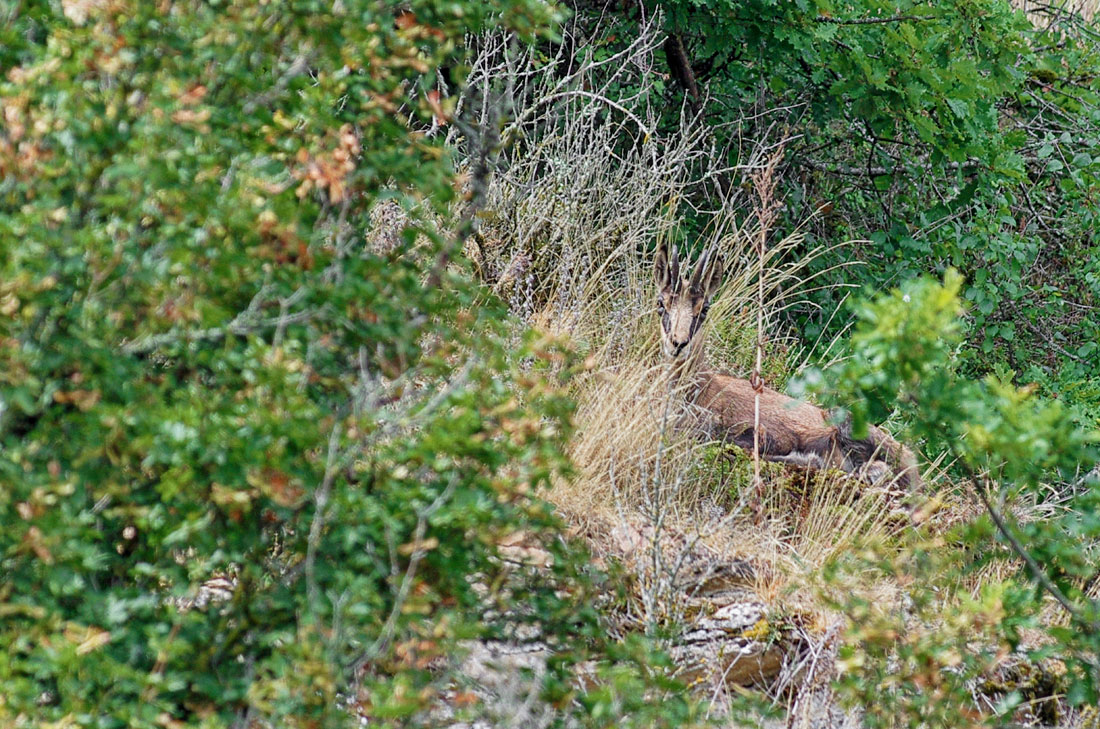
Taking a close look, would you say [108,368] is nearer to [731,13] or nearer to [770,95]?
[731,13]

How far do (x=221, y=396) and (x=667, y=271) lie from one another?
372 centimetres

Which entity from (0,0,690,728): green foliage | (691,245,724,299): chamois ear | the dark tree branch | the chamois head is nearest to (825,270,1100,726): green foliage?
(0,0,690,728): green foliage

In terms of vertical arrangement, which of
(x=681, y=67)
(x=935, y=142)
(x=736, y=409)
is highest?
(x=681, y=67)

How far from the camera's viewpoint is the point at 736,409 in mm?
6039

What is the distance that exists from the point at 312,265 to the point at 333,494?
1.48 ft

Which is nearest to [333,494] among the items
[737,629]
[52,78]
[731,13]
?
[52,78]

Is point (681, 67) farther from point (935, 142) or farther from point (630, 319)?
point (630, 319)

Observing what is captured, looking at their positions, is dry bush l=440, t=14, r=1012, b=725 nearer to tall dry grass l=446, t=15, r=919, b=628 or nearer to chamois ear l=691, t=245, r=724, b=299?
tall dry grass l=446, t=15, r=919, b=628

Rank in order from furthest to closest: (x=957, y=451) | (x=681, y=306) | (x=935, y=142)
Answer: (x=935, y=142) < (x=681, y=306) < (x=957, y=451)

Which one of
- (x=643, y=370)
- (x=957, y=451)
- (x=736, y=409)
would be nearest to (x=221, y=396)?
(x=957, y=451)

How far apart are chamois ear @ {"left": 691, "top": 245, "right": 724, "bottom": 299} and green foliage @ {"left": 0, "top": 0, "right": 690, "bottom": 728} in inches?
124

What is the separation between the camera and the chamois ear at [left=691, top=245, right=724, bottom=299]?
5807mm

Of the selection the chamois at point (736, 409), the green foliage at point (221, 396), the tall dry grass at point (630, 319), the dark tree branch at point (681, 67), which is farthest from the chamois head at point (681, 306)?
the green foliage at point (221, 396)

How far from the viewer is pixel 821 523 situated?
15.9ft
